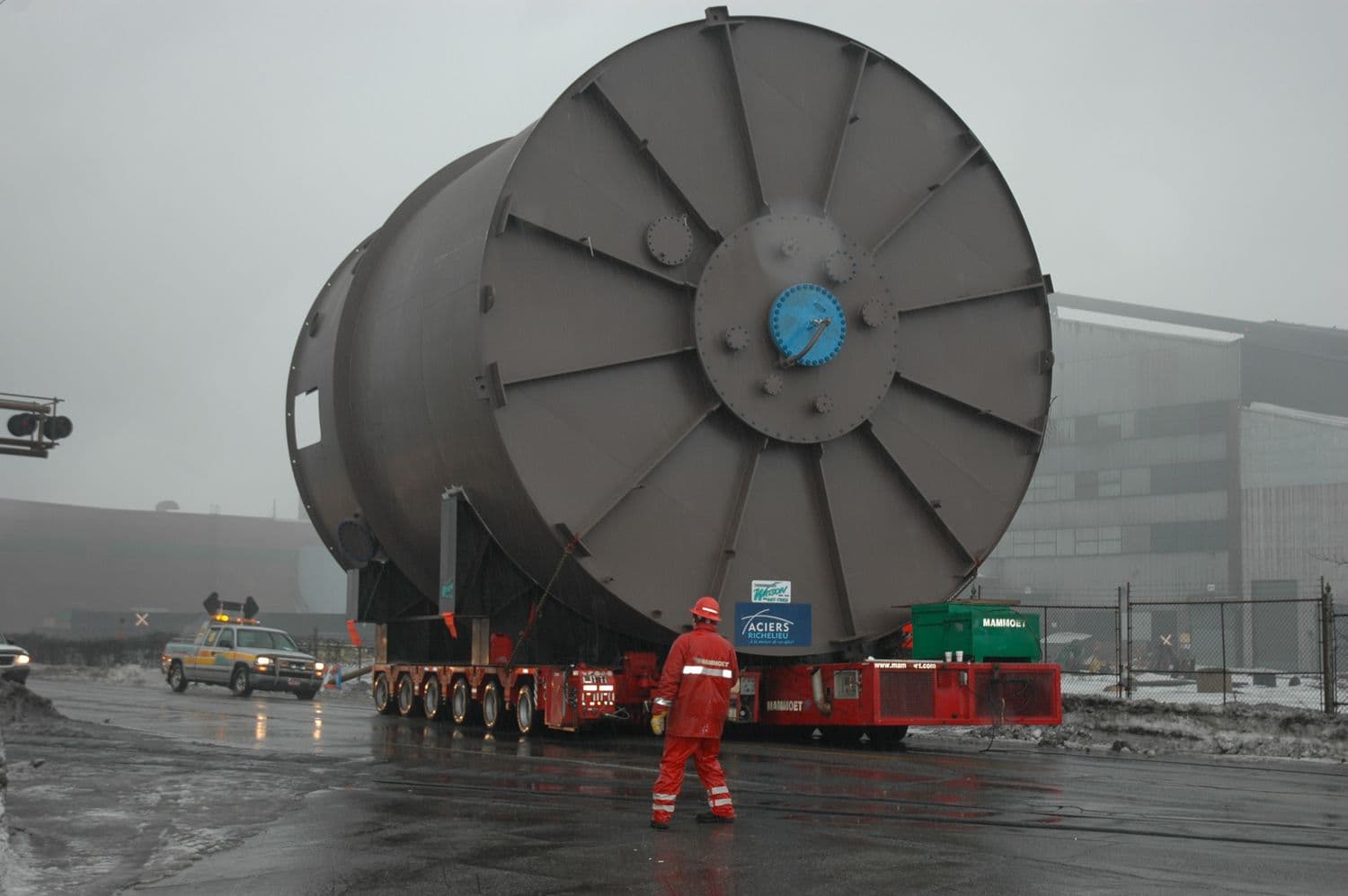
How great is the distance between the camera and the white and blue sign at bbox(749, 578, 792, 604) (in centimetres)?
1634

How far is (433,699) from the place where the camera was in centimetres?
2069

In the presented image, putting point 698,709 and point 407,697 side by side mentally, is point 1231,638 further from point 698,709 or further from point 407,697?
point 698,709

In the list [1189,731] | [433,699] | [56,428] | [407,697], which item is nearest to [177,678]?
[56,428]

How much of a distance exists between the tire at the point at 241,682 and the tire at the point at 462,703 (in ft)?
47.3

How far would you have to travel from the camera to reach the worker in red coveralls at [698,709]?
9.36m

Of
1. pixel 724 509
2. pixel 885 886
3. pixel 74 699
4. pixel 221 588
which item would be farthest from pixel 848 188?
pixel 221 588

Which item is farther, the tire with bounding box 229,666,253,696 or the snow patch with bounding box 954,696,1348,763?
the tire with bounding box 229,666,253,696

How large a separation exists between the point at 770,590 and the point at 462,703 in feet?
17.0

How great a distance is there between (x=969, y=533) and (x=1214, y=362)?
39.7 meters

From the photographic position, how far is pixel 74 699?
2814 centimetres

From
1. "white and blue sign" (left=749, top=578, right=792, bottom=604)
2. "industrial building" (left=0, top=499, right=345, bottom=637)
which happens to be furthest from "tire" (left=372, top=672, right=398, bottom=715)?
"industrial building" (left=0, top=499, right=345, bottom=637)

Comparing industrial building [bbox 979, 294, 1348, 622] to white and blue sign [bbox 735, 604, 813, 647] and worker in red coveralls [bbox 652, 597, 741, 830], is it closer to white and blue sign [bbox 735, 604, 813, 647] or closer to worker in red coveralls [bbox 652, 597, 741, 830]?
white and blue sign [bbox 735, 604, 813, 647]

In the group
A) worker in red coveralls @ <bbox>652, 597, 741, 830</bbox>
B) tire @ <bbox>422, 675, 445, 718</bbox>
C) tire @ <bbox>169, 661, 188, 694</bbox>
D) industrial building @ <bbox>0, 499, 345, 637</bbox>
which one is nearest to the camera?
worker in red coveralls @ <bbox>652, 597, 741, 830</bbox>

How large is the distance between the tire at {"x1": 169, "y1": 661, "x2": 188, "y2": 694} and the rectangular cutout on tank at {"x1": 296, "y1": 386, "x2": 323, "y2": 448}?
14343 millimetres
